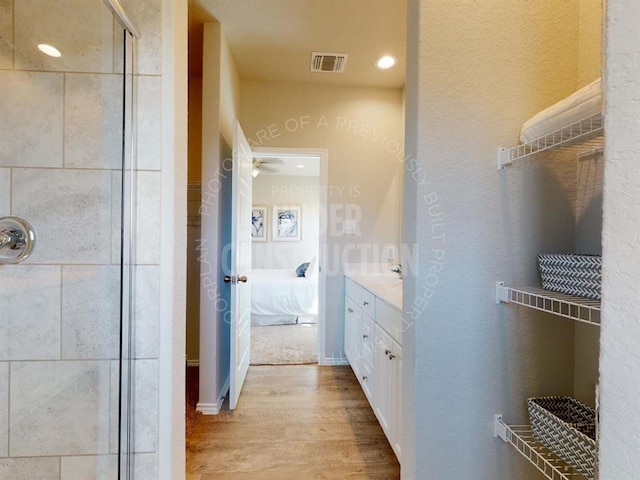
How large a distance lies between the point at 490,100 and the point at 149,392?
151cm

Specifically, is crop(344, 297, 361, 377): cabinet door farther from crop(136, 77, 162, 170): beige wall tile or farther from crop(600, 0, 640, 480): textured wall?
crop(600, 0, 640, 480): textured wall

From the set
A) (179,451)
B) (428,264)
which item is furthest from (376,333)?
(179,451)

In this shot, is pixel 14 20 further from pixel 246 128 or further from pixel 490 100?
pixel 246 128

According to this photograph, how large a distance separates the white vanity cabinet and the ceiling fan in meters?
2.99

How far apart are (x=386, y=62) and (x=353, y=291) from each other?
1.94m

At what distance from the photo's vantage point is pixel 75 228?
35.4 inches

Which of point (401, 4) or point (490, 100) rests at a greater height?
point (401, 4)

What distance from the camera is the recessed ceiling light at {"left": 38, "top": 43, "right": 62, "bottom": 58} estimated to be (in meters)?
0.90

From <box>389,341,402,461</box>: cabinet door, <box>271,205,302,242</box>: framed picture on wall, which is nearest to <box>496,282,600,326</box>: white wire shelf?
<box>389,341,402,461</box>: cabinet door

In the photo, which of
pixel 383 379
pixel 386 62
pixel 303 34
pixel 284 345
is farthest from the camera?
pixel 284 345

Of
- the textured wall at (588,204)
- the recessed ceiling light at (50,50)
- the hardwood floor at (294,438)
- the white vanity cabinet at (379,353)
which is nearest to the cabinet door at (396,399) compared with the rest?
the white vanity cabinet at (379,353)

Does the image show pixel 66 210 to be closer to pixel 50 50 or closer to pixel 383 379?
pixel 50 50

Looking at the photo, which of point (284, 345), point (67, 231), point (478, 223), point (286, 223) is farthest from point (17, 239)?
point (286, 223)

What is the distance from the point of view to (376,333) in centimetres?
201
